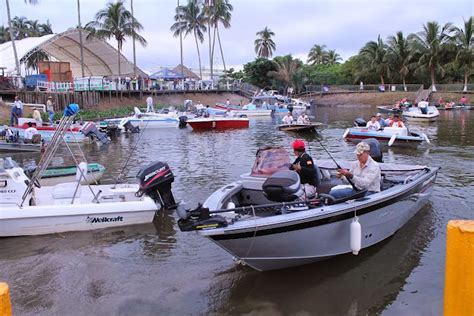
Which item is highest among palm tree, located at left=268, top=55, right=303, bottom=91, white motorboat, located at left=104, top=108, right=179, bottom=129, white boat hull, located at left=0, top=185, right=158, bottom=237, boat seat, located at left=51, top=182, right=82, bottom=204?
palm tree, located at left=268, top=55, right=303, bottom=91

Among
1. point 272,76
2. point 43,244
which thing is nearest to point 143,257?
point 43,244

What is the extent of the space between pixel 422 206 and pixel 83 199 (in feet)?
22.8

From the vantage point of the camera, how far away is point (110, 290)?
6.12 metres

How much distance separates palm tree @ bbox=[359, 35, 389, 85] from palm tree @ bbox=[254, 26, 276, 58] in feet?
63.7

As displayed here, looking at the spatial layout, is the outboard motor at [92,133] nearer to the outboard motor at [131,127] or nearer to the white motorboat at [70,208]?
the outboard motor at [131,127]

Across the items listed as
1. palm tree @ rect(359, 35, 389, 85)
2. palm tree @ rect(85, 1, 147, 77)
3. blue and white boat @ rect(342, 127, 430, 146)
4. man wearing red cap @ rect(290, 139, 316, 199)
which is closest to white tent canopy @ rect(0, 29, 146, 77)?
palm tree @ rect(85, 1, 147, 77)

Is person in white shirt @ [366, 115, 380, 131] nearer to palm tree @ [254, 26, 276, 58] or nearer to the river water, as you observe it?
the river water

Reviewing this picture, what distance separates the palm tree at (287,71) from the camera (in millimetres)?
66312

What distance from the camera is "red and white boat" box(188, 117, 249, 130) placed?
1155 inches

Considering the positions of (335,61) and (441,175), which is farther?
(335,61)

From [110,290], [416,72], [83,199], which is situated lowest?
[110,290]

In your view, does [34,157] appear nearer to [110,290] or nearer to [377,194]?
[110,290]

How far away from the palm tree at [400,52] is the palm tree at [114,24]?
33244 millimetres

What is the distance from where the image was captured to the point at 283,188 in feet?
19.7
